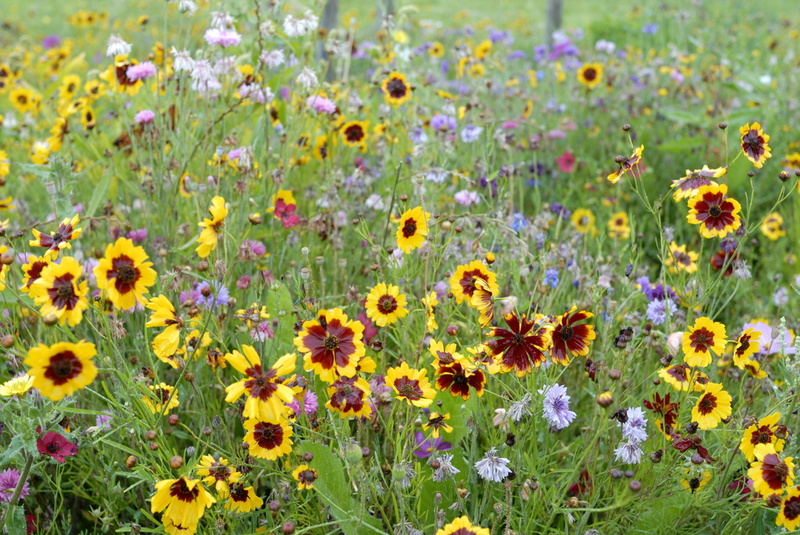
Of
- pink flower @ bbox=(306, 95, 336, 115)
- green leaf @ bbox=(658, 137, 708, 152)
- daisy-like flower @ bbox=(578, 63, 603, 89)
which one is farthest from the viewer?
daisy-like flower @ bbox=(578, 63, 603, 89)

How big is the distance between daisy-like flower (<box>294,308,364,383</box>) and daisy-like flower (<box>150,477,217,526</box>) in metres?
0.32

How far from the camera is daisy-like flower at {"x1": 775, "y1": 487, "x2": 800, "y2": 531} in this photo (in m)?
1.20

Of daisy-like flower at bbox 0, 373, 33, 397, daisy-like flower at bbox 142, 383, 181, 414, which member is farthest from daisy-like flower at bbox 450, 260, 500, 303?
daisy-like flower at bbox 0, 373, 33, 397

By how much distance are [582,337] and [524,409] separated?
208 mm

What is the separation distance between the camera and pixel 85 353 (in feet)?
3.38

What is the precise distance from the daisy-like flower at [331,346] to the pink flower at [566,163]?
2.53 m

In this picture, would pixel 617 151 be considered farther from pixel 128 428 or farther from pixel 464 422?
pixel 128 428

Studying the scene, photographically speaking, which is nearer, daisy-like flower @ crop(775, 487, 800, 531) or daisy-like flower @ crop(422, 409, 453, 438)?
daisy-like flower @ crop(775, 487, 800, 531)

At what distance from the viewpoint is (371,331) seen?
5.93 ft

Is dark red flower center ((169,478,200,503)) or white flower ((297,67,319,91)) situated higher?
white flower ((297,67,319,91))

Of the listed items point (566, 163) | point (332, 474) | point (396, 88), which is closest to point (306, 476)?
point (332, 474)

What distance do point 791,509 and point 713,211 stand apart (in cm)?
67

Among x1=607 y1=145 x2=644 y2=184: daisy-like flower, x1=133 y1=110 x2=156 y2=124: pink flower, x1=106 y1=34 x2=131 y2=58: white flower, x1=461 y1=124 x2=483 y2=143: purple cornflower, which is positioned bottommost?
x1=461 y1=124 x2=483 y2=143: purple cornflower

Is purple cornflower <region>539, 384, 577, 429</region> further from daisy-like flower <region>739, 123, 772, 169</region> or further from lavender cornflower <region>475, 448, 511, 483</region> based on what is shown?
daisy-like flower <region>739, 123, 772, 169</region>
